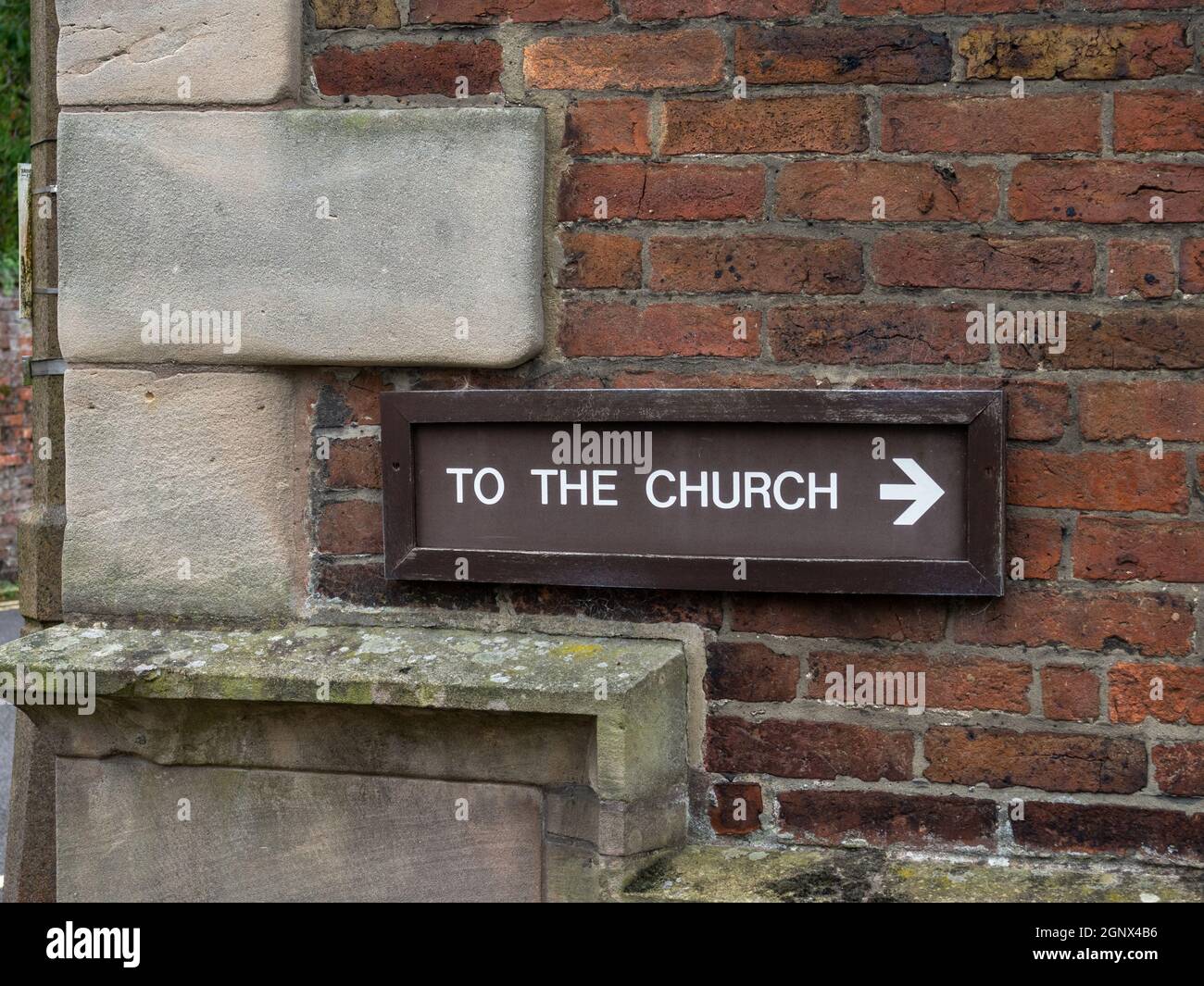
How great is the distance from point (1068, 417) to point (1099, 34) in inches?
21.1

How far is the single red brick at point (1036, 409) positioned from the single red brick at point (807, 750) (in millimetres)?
480

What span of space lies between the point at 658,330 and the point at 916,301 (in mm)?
383

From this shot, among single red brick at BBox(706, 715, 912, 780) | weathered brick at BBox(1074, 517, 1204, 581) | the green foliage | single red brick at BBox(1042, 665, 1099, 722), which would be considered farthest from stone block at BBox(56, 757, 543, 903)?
the green foliage

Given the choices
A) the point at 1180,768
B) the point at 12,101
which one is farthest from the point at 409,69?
the point at 12,101

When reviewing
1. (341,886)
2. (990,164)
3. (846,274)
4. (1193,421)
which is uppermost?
(990,164)

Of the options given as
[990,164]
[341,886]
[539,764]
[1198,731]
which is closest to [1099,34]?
[990,164]

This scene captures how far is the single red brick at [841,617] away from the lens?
2010mm

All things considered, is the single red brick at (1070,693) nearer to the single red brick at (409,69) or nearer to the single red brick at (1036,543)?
the single red brick at (1036,543)

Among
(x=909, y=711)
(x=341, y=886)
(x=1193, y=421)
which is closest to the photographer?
(x=1193, y=421)

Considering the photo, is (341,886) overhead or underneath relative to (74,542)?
underneath

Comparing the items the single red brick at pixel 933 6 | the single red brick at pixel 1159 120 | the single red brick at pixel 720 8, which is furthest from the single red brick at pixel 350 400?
the single red brick at pixel 1159 120

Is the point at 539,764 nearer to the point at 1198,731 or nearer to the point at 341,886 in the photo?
the point at 341,886

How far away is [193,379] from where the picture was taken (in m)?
2.18

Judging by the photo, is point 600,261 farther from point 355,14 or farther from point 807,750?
point 807,750
